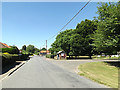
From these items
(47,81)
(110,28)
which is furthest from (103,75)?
(110,28)

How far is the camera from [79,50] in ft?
123

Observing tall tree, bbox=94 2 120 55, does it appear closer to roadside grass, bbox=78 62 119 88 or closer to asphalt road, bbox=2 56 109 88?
roadside grass, bbox=78 62 119 88

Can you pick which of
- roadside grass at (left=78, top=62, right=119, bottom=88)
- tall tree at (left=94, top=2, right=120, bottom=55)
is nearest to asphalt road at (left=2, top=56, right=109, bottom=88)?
roadside grass at (left=78, top=62, right=119, bottom=88)

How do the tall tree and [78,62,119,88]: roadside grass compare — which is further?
the tall tree

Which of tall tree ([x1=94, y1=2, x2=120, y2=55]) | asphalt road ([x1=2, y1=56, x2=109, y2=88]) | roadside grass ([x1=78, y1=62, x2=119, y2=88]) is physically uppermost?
tall tree ([x1=94, y1=2, x2=120, y2=55])

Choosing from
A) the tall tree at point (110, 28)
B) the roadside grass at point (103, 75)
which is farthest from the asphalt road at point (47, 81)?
the tall tree at point (110, 28)

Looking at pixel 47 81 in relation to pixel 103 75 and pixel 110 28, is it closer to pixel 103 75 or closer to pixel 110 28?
pixel 103 75

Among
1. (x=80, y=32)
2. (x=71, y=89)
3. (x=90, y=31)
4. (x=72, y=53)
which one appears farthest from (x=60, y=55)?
(x=71, y=89)

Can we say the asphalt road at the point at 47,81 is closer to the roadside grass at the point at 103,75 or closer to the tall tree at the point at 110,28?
A: the roadside grass at the point at 103,75

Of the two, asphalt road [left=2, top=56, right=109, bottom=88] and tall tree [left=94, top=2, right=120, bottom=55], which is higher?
tall tree [left=94, top=2, right=120, bottom=55]

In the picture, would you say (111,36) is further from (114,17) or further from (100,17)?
(100,17)

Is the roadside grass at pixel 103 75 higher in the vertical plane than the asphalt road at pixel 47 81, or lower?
lower

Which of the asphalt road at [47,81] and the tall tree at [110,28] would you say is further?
the tall tree at [110,28]

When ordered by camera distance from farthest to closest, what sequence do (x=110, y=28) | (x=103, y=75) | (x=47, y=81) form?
(x=110, y=28)
(x=103, y=75)
(x=47, y=81)
